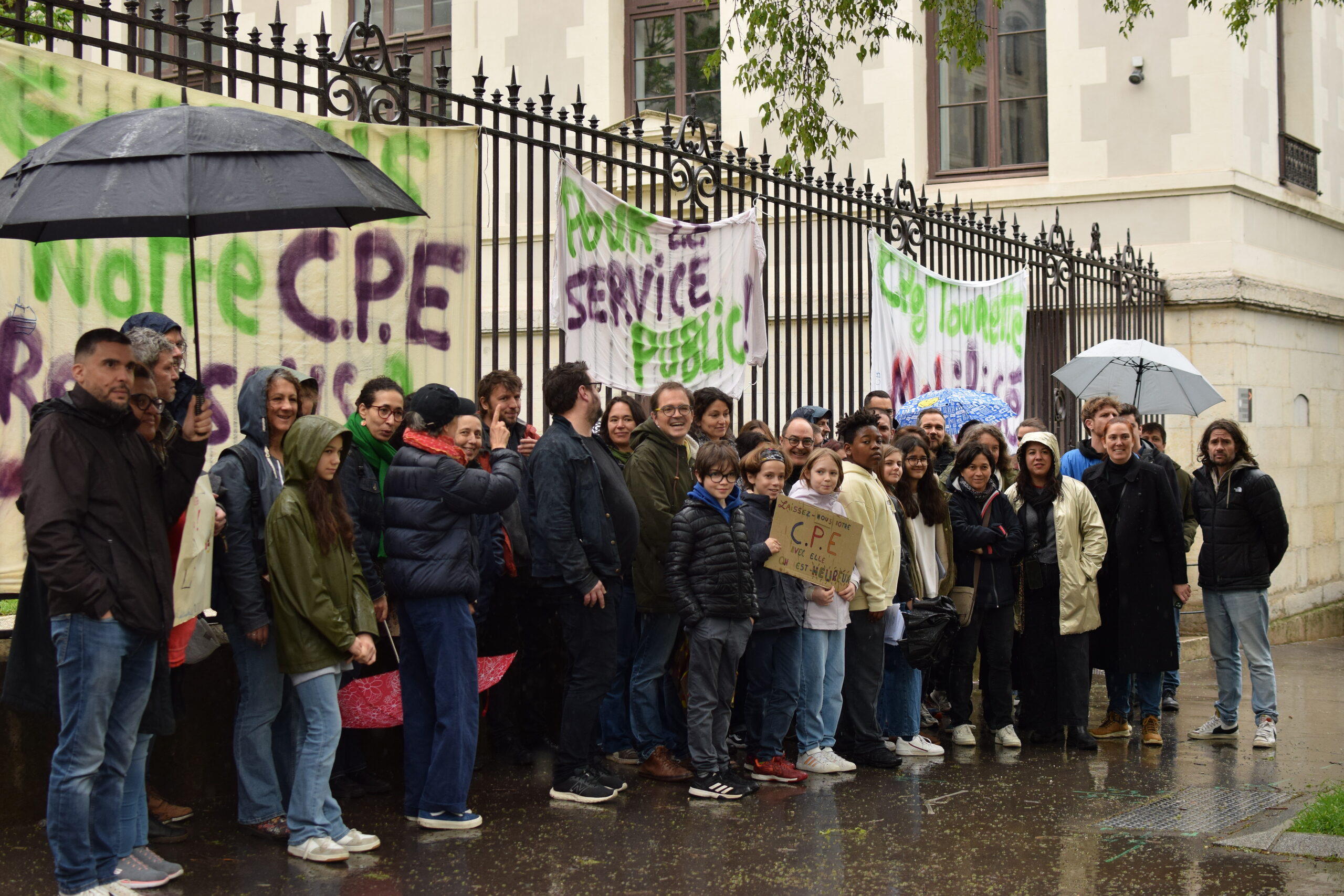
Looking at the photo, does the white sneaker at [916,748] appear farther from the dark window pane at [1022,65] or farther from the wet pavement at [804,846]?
the dark window pane at [1022,65]

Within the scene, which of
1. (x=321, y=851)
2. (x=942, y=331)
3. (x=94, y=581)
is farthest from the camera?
(x=942, y=331)

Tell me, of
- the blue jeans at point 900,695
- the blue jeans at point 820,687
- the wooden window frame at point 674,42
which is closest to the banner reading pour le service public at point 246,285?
the blue jeans at point 820,687

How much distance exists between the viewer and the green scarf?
20.7 ft

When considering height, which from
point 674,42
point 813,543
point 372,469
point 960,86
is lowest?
point 813,543

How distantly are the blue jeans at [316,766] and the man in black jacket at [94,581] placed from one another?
74 centimetres

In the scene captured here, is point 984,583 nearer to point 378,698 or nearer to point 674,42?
point 378,698

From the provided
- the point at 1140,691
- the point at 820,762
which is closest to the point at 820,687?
the point at 820,762

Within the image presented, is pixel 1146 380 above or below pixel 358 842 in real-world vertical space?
above

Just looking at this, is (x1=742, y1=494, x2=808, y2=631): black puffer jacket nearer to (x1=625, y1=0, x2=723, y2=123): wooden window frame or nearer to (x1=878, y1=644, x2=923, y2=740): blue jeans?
(x1=878, y1=644, x2=923, y2=740): blue jeans

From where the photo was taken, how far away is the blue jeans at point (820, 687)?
7.35 metres

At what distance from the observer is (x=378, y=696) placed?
257 inches

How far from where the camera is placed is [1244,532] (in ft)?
28.0

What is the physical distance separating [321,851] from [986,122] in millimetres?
12514

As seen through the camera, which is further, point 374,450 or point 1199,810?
point 1199,810
